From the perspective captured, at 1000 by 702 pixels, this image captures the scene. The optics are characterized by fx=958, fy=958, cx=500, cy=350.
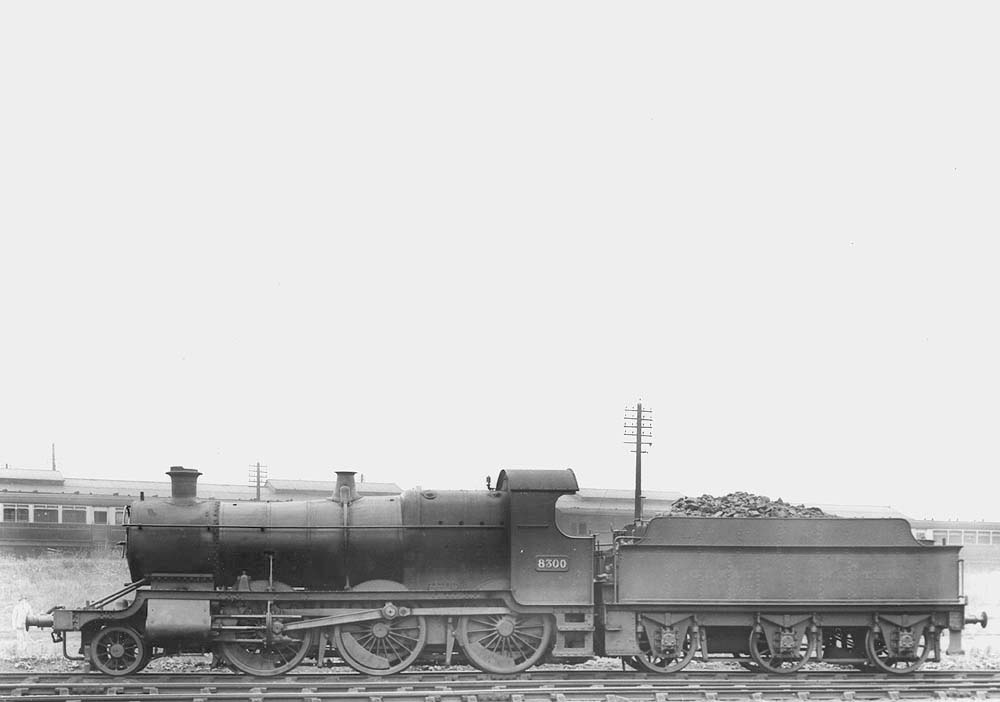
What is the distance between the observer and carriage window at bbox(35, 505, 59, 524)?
30.5 m

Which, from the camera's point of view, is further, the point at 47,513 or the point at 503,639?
the point at 47,513

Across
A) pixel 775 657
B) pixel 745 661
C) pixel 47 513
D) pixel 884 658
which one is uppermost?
pixel 775 657

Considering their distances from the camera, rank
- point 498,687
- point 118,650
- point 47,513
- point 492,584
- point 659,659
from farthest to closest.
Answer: point 47,513 < point 659,659 < point 492,584 < point 118,650 < point 498,687

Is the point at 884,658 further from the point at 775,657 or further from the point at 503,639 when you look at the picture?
the point at 503,639

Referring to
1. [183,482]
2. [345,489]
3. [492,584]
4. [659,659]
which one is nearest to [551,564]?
[492,584]

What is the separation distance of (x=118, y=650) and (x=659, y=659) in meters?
7.08

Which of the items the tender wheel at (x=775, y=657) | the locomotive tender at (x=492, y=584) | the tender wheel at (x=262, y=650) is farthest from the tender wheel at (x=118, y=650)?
the tender wheel at (x=775, y=657)

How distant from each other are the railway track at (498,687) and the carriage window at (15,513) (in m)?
20.4

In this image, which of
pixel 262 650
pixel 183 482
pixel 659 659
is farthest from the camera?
pixel 659 659

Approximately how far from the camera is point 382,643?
1258 cm

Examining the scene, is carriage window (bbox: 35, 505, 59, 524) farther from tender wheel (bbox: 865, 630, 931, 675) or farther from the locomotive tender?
tender wheel (bbox: 865, 630, 931, 675)

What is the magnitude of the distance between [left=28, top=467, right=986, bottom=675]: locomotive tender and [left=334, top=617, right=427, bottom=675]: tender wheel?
0.08ft

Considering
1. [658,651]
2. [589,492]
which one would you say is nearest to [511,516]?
[658,651]

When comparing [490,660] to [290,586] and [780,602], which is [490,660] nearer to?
[290,586]
